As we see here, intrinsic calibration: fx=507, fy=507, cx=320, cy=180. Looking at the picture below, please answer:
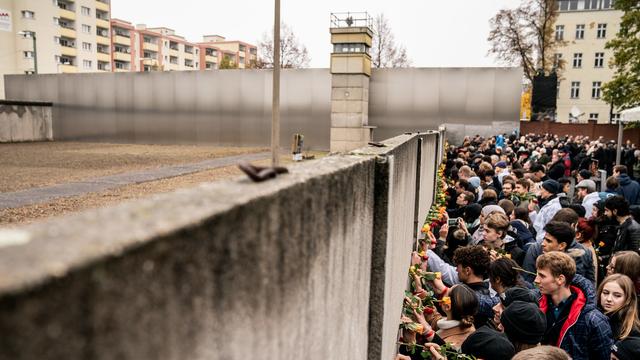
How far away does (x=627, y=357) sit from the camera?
11.5ft

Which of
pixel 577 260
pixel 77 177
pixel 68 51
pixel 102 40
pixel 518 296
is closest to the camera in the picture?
pixel 518 296

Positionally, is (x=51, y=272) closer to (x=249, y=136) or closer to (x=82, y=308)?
A: (x=82, y=308)

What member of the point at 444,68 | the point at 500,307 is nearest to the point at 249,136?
the point at 444,68

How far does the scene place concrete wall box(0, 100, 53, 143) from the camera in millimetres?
37688

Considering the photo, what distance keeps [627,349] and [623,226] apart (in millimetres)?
3129

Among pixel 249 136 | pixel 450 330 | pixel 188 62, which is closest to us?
pixel 450 330

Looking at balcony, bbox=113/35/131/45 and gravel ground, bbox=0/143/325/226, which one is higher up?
balcony, bbox=113/35/131/45

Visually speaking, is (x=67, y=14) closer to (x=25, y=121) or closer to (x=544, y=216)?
(x=25, y=121)

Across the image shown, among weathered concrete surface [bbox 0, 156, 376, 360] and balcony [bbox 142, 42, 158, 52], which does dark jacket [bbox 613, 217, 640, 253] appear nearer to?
weathered concrete surface [bbox 0, 156, 376, 360]

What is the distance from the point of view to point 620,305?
3998mm

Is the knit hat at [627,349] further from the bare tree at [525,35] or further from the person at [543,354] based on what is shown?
the bare tree at [525,35]

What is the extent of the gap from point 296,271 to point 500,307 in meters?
3.54

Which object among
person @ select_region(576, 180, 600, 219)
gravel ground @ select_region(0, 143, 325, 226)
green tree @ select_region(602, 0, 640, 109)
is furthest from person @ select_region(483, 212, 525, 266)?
green tree @ select_region(602, 0, 640, 109)

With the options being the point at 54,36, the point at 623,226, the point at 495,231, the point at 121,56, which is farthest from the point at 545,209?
the point at 121,56
